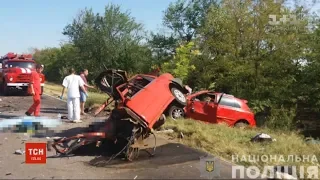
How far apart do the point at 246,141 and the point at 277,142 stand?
2.21ft

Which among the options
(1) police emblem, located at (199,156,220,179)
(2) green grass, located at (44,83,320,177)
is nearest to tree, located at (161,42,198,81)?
(2) green grass, located at (44,83,320,177)


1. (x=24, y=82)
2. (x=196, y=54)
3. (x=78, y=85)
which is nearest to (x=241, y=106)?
(x=78, y=85)

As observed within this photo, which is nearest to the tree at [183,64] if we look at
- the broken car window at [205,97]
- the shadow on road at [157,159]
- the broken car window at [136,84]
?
the broken car window at [205,97]

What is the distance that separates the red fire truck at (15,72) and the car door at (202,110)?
1335 centimetres

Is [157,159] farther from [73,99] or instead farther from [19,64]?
[19,64]

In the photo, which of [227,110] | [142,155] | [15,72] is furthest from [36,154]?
[15,72]

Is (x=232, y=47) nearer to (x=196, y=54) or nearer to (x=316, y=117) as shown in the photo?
(x=196, y=54)

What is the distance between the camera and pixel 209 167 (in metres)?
6.99

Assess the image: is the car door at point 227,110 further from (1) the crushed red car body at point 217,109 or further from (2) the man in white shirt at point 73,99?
(2) the man in white shirt at point 73,99

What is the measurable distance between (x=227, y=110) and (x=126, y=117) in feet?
26.5

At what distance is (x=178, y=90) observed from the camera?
10445 millimetres

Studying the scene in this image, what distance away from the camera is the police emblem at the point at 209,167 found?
6695mm

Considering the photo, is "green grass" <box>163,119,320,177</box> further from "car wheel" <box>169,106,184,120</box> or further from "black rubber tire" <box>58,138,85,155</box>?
"car wheel" <box>169,106,184,120</box>

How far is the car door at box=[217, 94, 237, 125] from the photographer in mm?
15844
